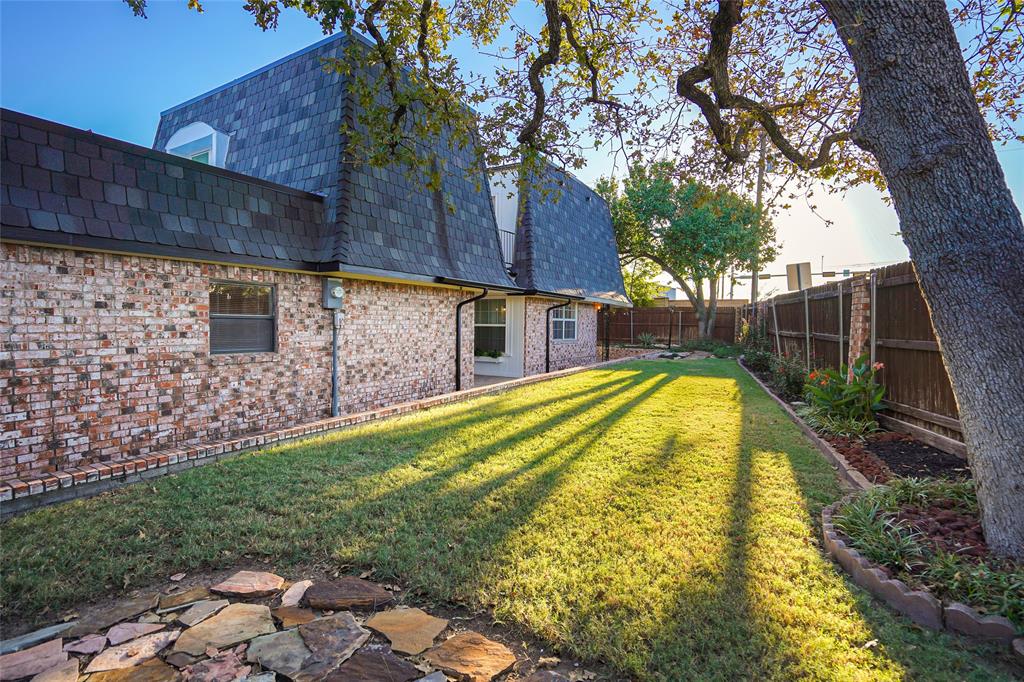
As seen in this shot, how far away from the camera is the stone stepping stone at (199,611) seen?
2.62 m

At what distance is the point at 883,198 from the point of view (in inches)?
277

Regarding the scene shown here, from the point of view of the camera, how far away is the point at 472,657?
2359 mm

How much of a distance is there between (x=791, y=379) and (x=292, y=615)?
9.62 m

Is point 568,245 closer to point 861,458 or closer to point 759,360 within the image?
point 759,360

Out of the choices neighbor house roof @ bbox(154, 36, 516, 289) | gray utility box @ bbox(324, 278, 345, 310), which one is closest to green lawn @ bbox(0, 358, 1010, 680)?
gray utility box @ bbox(324, 278, 345, 310)

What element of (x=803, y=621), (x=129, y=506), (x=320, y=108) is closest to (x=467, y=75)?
(x=320, y=108)

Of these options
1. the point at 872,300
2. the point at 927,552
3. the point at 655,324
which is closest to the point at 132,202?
the point at 927,552

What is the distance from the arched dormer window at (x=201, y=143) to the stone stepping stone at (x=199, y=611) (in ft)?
30.0

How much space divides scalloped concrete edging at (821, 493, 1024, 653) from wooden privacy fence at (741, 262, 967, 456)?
7.60 ft

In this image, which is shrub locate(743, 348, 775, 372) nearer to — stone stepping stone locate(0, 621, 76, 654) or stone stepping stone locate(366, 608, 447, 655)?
stone stepping stone locate(366, 608, 447, 655)

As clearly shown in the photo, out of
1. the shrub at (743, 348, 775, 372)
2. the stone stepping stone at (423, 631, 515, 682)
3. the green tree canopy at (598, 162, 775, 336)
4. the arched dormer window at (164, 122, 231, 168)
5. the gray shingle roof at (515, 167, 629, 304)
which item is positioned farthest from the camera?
the green tree canopy at (598, 162, 775, 336)

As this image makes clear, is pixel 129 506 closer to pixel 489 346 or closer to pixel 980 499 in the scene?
pixel 980 499

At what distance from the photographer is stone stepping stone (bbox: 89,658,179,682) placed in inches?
85.2

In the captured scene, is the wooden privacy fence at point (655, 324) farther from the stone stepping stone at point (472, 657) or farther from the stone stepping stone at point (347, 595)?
the stone stepping stone at point (472, 657)
